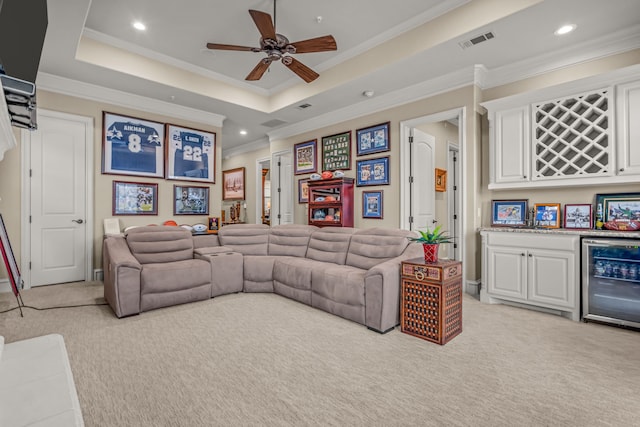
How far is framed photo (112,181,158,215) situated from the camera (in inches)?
196

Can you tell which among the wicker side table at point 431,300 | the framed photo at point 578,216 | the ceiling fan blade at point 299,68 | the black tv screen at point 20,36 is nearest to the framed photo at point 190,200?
the ceiling fan blade at point 299,68

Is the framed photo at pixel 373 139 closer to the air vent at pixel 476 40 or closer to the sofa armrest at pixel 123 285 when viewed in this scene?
the air vent at pixel 476 40

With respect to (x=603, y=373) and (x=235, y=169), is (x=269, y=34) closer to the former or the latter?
(x=603, y=373)

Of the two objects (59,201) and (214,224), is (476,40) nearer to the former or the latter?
(214,224)

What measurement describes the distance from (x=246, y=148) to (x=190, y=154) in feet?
9.57

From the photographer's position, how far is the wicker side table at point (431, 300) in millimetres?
2580

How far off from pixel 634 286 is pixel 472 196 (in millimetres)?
1745

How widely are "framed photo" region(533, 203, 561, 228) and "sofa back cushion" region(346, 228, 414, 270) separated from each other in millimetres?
1532

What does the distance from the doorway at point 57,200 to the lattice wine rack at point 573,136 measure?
20.3 ft

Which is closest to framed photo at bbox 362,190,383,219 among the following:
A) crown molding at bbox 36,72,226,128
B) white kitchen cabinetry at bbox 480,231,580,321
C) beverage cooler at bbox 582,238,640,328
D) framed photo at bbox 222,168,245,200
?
white kitchen cabinetry at bbox 480,231,580,321

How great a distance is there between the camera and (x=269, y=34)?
3.13 m

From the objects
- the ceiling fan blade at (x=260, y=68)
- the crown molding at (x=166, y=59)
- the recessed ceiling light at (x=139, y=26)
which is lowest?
the ceiling fan blade at (x=260, y=68)

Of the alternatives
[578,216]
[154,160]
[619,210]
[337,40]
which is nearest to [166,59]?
[154,160]

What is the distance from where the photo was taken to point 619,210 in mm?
3182
